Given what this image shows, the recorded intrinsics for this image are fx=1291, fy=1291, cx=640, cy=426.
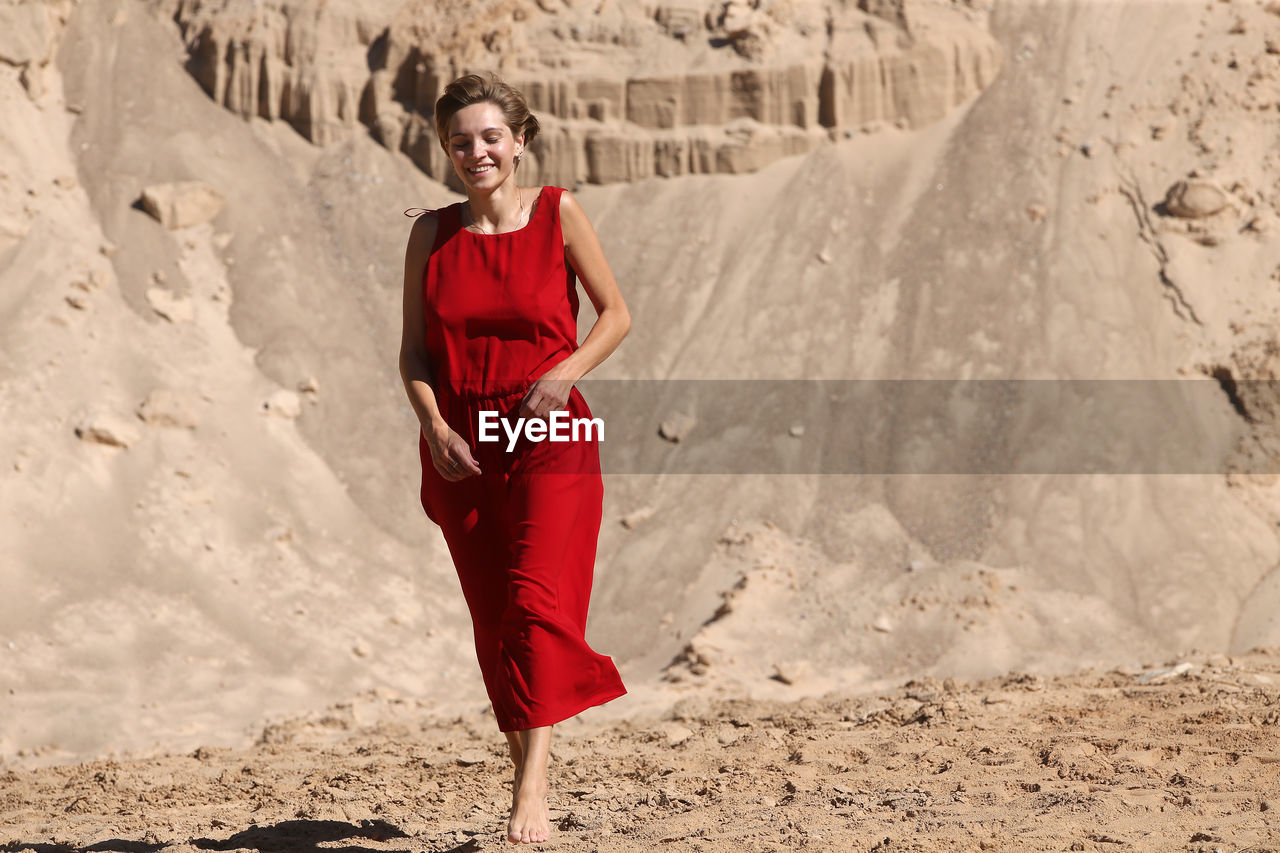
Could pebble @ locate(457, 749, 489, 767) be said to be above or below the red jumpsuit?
below

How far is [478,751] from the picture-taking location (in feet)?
22.7

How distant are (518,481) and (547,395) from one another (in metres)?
0.25

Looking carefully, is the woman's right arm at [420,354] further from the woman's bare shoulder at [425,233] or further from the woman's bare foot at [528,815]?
the woman's bare foot at [528,815]

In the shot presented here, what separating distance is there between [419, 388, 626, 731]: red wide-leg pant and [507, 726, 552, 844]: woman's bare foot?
7 cm

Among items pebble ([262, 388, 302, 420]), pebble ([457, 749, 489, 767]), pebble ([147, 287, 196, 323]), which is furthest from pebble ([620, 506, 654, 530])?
pebble ([457, 749, 489, 767])

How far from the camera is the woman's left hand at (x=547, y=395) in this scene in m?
3.43

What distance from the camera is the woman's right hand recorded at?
3453mm

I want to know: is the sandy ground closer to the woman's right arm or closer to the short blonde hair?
the woman's right arm

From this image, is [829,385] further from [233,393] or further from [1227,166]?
[233,393]

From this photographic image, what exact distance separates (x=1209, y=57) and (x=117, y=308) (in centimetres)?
1196

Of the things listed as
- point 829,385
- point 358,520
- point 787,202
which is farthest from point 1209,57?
point 358,520

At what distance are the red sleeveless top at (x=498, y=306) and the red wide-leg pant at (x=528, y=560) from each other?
0.25ft

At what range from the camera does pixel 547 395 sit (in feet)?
11.3

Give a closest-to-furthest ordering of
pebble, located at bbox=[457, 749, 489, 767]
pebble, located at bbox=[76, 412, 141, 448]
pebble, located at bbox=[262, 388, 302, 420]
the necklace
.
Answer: the necklace, pebble, located at bbox=[457, 749, 489, 767], pebble, located at bbox=[76, 412, 141, 448], pebble, located at bbox=[262, 388, 302, 420]
